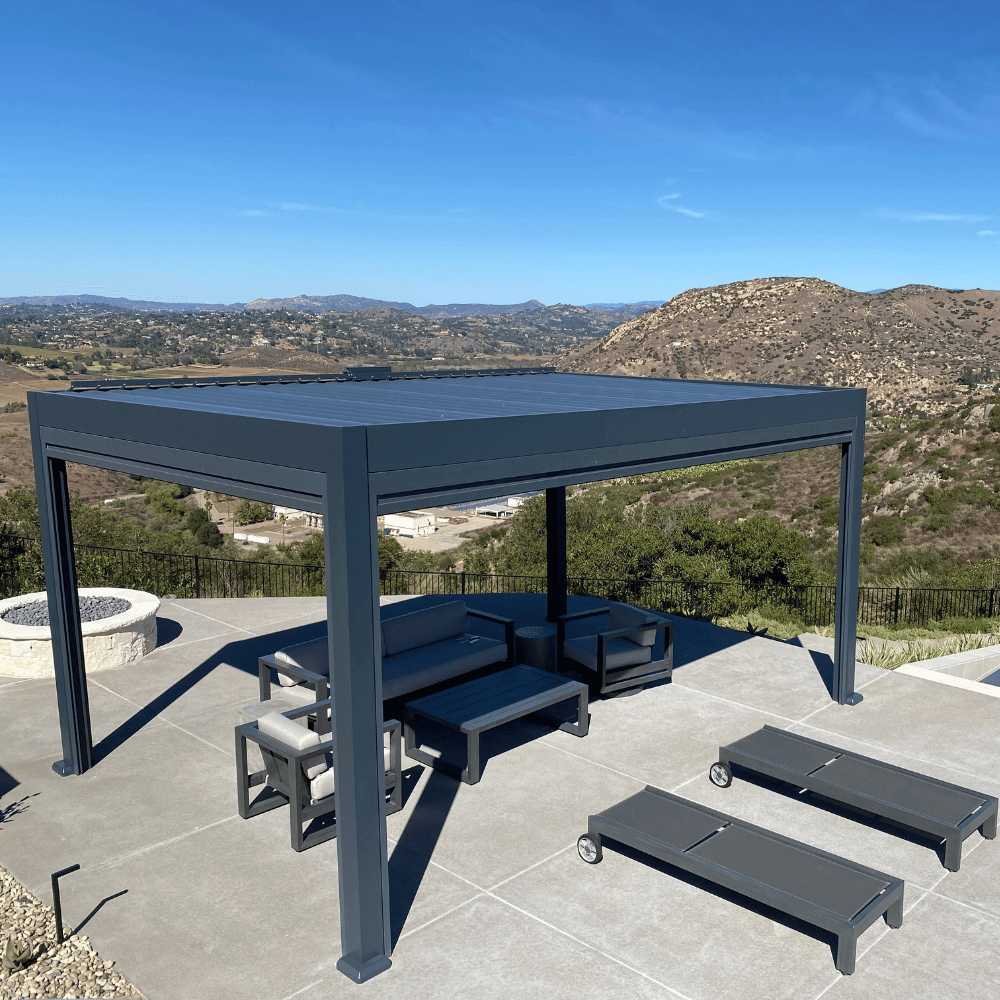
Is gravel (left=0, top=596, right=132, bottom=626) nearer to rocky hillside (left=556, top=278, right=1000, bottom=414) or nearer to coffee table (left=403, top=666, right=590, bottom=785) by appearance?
coffee table (left=403, top=666, right=590, bottom=785)

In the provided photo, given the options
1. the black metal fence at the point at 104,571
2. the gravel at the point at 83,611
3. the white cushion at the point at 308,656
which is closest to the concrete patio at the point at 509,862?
the white cushion at the point at 308,656

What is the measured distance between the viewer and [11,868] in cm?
518

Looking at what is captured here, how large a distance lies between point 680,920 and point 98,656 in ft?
21.4

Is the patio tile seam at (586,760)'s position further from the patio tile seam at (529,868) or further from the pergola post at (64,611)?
the pergola post at (64,611)

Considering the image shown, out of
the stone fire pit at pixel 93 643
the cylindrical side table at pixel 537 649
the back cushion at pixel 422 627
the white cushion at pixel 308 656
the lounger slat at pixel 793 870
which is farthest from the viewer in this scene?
the stone fire pit at pixel 93 643

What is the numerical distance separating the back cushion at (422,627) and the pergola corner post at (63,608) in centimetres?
236

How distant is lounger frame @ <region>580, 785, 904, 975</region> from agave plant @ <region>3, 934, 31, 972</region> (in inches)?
118

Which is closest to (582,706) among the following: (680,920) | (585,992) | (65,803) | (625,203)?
(680,920)

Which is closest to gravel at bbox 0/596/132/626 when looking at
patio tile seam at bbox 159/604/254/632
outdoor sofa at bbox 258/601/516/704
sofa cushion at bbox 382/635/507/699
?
patio tile seam at bbox 159/604/254/632

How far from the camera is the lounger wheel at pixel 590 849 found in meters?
5.23

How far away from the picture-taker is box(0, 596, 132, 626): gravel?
9234 millimetres

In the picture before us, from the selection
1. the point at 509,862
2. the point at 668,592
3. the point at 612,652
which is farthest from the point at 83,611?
the point at 668,592

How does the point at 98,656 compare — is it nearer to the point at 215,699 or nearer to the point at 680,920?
the point at 215,699

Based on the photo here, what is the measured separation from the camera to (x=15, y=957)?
13.9 feet
